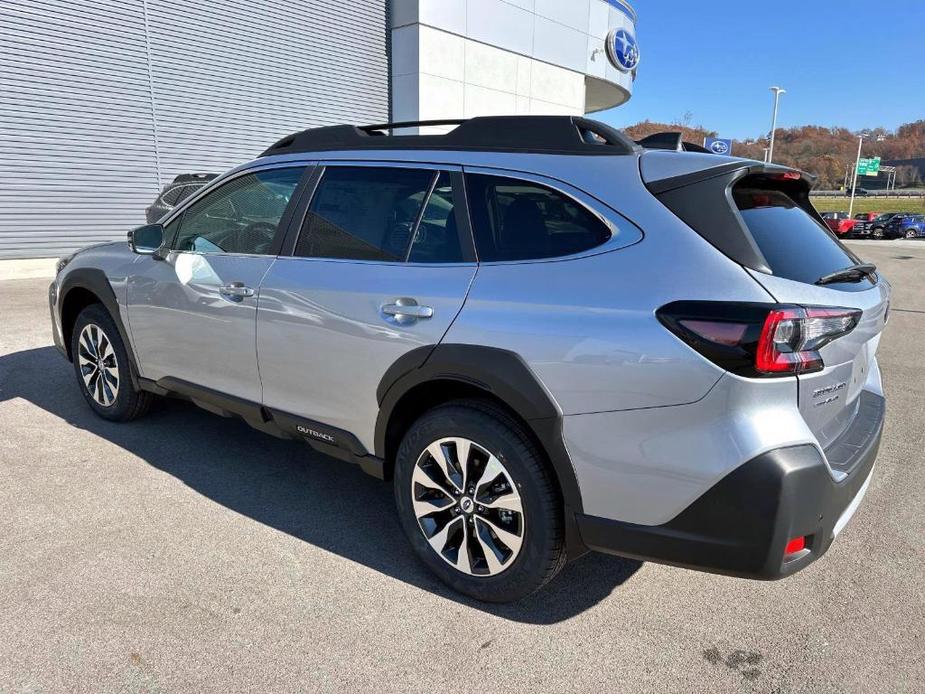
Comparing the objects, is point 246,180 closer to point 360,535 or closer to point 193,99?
point 360,535

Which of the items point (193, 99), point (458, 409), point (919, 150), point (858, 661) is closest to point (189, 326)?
point (458, 409)

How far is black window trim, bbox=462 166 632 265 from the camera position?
7.41 ft

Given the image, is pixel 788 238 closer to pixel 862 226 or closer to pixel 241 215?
pixel 241 215

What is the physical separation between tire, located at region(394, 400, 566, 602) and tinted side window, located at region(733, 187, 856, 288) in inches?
41.8

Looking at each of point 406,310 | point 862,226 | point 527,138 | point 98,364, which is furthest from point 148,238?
point 862,226

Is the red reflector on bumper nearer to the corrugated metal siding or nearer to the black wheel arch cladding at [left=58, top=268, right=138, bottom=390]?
the black wheel arch cladding at [left=58, top=268, right=138, bottom=390]

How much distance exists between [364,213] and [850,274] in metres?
2.02

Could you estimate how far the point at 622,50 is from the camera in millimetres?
23594

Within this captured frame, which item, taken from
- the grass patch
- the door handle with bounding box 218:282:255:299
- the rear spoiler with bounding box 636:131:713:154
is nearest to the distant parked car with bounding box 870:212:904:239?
the grass patch

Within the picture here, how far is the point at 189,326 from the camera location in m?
3.63

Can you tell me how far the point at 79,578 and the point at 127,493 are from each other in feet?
2.66

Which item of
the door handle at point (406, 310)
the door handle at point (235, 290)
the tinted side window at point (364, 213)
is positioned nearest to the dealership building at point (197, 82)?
the door handle at point (235, 290)

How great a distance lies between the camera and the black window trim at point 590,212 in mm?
2260

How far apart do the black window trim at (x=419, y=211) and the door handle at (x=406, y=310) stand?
0.57ft
